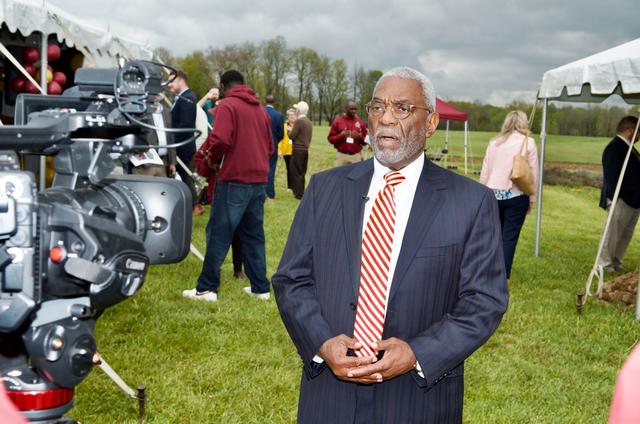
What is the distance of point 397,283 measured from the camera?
2.20m

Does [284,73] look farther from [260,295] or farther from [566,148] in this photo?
[260,295]

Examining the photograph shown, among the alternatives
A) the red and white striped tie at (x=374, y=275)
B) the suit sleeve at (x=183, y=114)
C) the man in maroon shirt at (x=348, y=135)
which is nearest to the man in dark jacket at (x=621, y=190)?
the suit sleeve at (x=183, y=114)

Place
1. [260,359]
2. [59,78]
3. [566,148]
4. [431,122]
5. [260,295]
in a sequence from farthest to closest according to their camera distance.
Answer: [566,148], [59,78], [260,295], [260,359], [431,122]

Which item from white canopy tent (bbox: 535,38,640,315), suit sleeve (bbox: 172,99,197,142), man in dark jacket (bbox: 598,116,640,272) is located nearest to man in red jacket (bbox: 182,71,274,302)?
suit sleeve (bbox: 172,99,197,142)

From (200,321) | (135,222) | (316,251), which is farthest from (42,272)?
(200,321)

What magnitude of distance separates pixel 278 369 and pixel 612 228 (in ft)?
20.2

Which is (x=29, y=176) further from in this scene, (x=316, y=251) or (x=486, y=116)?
(x=486, y=116)

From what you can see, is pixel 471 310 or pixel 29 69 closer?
pixel 471 310

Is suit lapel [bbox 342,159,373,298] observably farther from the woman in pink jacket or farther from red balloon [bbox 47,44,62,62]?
red balloon [bbox 47,44,62,62]

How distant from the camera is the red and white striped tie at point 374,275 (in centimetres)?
221

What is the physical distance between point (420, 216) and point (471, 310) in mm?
343

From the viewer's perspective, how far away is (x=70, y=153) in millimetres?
2018

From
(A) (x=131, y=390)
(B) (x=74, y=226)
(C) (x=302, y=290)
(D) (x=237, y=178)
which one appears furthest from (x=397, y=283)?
(D) (x=237, y=178)

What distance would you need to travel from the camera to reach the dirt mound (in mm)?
6988
